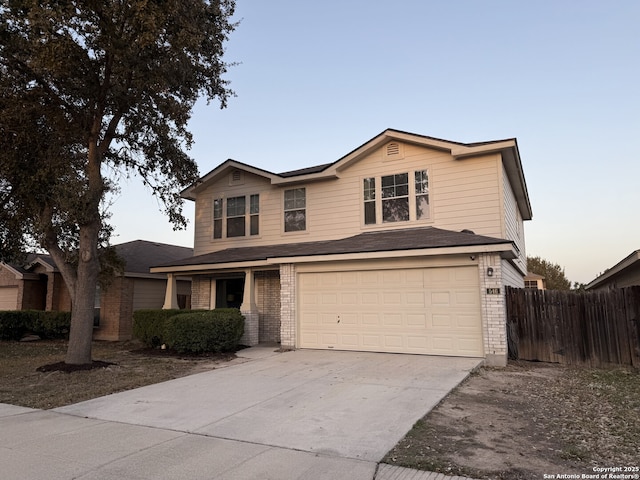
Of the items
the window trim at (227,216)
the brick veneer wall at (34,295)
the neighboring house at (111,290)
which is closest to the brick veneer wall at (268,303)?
the window trim at (227,216)

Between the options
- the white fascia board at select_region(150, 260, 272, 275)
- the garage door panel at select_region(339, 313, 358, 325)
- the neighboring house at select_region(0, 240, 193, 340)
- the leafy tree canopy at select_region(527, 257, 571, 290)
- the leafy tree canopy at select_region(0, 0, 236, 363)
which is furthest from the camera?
the leafy tree canopy at select_region(527, 257, 571, 290)

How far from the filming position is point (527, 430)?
17.6 feet

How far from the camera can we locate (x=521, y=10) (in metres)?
11.5

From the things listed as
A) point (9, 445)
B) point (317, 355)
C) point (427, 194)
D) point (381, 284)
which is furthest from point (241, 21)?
point (9, 445)

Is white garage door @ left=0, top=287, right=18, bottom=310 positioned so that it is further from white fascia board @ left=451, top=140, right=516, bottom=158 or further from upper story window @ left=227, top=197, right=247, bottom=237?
white fascia board @ left=451, top=140, right=516, bottom=158

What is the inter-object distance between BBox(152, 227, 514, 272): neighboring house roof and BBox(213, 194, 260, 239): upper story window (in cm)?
79

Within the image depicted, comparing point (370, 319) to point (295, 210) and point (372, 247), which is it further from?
point (295, 210)

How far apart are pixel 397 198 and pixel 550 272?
123ft

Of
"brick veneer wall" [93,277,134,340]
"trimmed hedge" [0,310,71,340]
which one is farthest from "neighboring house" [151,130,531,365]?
"trimmed hedge" [0,310,71,340]

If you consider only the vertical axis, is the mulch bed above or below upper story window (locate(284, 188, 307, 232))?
below

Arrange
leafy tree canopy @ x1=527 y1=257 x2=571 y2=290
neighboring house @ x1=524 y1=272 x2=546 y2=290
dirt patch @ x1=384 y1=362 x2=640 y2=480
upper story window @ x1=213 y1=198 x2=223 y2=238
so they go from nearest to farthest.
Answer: dirt patch @ x1=384 y1=362 x2=640 y2=480 < upper story window @ x1=213 y1=198 x2=223 y2=238 < neighboring house @ x1=524 y1=272 x2=546 y2=290 < leafy tree canopy @ x1=527 y1=257 x2=571 y2=290

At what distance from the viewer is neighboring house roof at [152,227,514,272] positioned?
1065 centimetres

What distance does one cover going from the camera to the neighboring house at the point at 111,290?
18547 millimetres

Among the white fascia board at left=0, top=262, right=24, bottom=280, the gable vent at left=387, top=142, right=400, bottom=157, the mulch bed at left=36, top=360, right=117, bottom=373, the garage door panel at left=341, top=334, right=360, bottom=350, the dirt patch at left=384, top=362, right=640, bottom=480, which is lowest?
the dirt patch at left=384, top=362, right=640, bottom=480
